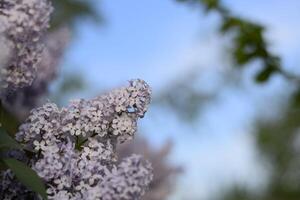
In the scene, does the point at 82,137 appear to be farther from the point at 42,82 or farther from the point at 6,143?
the point at 42,82

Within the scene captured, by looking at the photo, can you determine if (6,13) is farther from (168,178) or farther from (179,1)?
(168,178)

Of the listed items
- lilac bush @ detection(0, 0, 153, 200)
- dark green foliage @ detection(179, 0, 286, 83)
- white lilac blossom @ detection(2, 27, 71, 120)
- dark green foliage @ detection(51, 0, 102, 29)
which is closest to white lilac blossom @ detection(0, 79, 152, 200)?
lilac bush @ detection(0, 0, 153, 200)

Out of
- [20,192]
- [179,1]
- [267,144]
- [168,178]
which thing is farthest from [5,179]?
[267,144]

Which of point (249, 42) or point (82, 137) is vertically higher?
point (249, 42)

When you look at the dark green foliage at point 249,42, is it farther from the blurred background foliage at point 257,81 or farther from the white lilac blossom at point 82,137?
the white lilac blossom at point 82,137

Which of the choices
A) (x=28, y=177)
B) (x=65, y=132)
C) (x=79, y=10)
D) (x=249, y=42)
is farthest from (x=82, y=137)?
(x=79, y=10)

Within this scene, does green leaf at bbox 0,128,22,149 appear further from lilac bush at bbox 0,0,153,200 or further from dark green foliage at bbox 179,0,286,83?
dark green foliage at bbox 179,0,286,83
